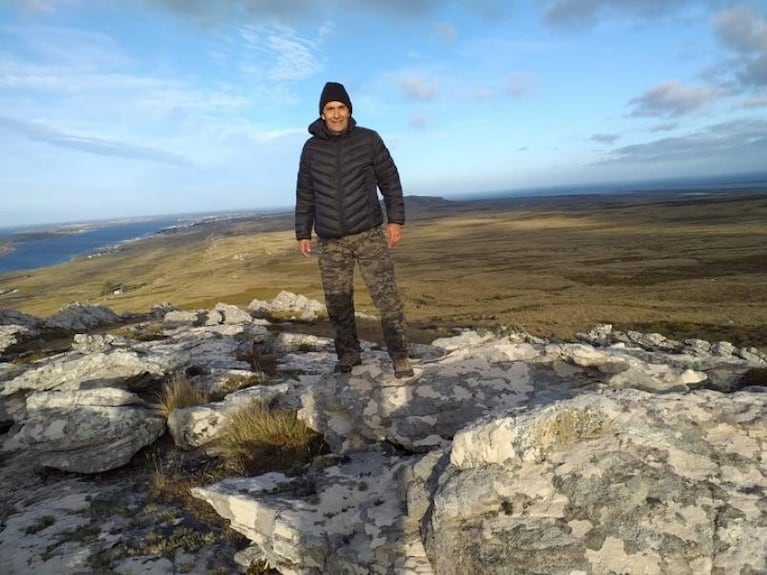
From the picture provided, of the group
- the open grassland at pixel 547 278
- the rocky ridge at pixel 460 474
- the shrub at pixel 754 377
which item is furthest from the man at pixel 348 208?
the open grassland at pixel 547 278

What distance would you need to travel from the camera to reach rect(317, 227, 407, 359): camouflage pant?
7062mm

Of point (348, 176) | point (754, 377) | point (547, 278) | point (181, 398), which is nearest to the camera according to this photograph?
point (754, 377)

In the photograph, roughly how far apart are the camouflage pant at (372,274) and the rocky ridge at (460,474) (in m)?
0.70

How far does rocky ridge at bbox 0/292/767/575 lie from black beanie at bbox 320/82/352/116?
3839 millimetres

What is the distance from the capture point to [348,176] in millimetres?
6820

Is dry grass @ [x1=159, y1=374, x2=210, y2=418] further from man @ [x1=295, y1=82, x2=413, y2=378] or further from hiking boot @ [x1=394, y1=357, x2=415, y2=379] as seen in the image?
hiking boot @ [x1=394, y1=357, x2=415, y2=379]

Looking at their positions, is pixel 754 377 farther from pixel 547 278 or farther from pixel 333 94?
pixel 547 278

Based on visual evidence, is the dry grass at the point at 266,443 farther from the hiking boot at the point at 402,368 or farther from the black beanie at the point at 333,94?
the black beanie at the point at 333,94

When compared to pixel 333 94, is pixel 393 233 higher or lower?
lower

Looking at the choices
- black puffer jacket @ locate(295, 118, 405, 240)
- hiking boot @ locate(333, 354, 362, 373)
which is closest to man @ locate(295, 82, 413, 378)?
black puffer jacket @ locate(295, 118, 405, 240)

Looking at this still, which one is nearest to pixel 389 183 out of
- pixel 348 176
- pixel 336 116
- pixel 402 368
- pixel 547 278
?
pixel 348 176

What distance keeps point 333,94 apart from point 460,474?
196 inches

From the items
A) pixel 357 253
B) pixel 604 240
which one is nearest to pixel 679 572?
pixel 357 253

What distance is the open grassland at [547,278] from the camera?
1259 inches
